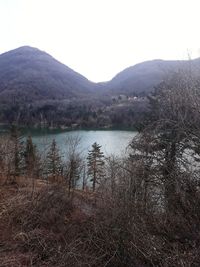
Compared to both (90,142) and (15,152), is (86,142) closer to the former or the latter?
(90,142)

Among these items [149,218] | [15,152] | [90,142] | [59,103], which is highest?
[59,103]

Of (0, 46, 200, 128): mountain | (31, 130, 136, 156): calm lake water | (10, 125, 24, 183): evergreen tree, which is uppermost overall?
(0, 46, 200, 128): mountain

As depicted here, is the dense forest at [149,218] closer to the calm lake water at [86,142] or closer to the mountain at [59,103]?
the mountain at [59,103]

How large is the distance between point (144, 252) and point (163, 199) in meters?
1.10

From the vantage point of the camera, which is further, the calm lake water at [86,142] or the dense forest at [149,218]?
the calm lake water at [86,142]

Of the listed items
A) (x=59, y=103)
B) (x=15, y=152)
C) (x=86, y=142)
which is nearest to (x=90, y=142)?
(x=86, y=142)

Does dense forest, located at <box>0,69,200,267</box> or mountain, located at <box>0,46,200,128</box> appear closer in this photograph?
dense forest, located at <box>0,69,200,267</box>

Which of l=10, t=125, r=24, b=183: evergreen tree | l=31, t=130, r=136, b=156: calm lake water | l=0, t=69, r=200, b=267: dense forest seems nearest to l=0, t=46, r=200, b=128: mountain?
l=0, t=69, r=200, b=267: dense forest

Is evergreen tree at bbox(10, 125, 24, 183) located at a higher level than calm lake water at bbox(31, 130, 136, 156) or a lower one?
higher

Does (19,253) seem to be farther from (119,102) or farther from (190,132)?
(119,102)

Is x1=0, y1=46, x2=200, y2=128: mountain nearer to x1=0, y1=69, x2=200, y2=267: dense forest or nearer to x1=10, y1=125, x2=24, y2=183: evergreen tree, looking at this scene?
x1=0, y1=69, x2=200, y2=267: dense forest

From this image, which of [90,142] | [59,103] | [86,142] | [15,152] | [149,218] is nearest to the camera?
[149,218]

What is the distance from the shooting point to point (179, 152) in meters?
4.59

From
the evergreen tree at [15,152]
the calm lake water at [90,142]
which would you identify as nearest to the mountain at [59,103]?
the evergreen tree at [15,152]
